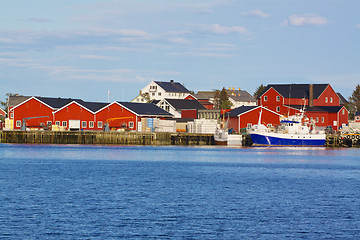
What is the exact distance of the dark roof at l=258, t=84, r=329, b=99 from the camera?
12054 cm

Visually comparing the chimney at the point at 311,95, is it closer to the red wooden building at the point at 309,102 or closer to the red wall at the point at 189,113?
the red wooden building at the point at 309,102

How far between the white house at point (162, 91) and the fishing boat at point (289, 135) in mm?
73873

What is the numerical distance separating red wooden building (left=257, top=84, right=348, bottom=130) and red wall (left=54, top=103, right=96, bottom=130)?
115ft

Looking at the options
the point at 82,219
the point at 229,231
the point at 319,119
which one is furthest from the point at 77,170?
the point at 319,119

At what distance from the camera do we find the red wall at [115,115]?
102688 millimetres

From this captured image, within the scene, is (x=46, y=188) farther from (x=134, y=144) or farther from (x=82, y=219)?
(x=134, y=144)

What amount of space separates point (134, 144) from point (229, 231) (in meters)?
73.1

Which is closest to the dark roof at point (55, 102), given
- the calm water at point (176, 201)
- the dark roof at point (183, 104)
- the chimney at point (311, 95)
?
the dark roof at point (183, 104)

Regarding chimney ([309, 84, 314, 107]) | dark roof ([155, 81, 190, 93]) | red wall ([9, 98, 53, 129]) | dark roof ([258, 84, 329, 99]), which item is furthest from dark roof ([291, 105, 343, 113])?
dark roof ([155, 81, 190, 93])

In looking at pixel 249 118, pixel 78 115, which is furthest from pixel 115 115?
pixel 249 118

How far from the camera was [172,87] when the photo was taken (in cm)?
17100

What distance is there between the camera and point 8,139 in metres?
98.3

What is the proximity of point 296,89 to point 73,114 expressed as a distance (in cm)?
4345

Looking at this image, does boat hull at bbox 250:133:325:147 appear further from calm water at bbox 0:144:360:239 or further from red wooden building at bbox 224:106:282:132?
calm water at bbox 0:144:360:239
